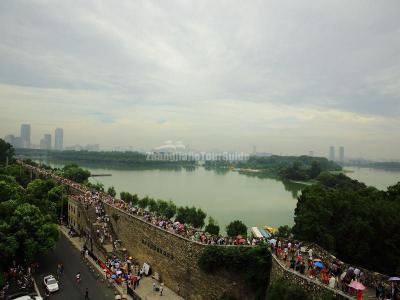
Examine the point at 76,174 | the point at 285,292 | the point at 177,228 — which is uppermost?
the point at 76,174

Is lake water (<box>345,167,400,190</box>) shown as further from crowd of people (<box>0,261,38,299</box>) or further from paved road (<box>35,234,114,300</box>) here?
crowd of people (<box>0,261,38,299</box>)

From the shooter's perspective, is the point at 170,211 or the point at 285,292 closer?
the point at 285,292

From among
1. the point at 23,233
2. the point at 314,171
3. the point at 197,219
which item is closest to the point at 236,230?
the point at 197,219

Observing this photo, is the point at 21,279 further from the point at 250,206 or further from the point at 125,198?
the point at 250,206

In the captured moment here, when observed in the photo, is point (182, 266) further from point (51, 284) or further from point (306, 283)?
point (306, 283)

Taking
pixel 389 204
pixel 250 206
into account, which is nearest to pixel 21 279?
pixel 389 204

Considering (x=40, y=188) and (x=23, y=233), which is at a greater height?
(x=40, y=188)

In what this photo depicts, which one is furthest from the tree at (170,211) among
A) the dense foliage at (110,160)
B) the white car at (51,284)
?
the dense foliage at (110,160)
